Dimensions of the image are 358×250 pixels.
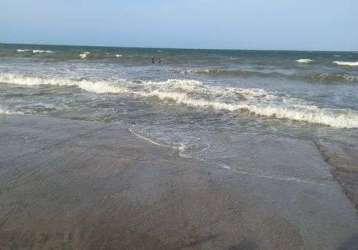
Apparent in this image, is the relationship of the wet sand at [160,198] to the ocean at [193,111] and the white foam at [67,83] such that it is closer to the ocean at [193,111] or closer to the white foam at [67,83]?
the ocean at [193,111]

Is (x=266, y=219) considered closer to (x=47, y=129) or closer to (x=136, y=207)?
(x=136, y=207)

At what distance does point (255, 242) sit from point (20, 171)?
3.58 m

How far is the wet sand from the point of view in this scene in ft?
13.2

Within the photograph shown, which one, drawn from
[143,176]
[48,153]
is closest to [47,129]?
[48,153]

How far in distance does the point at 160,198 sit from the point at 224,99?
8630 mm

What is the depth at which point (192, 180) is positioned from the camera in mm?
5746

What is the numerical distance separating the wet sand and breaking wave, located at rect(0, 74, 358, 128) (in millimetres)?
3127

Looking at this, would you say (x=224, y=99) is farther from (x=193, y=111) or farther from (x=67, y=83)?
(x=67, y=83)

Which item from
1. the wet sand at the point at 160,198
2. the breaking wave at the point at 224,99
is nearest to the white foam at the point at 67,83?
the breaking wave at the point at 224,99

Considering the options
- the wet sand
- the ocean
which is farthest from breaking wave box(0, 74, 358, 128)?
the wet sand

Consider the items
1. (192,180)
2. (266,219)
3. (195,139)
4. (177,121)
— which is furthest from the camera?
(177,121)

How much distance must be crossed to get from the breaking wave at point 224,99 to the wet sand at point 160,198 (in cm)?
313

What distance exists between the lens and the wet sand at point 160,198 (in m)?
4.02

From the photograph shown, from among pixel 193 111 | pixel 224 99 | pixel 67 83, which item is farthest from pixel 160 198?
pixel 67 83
